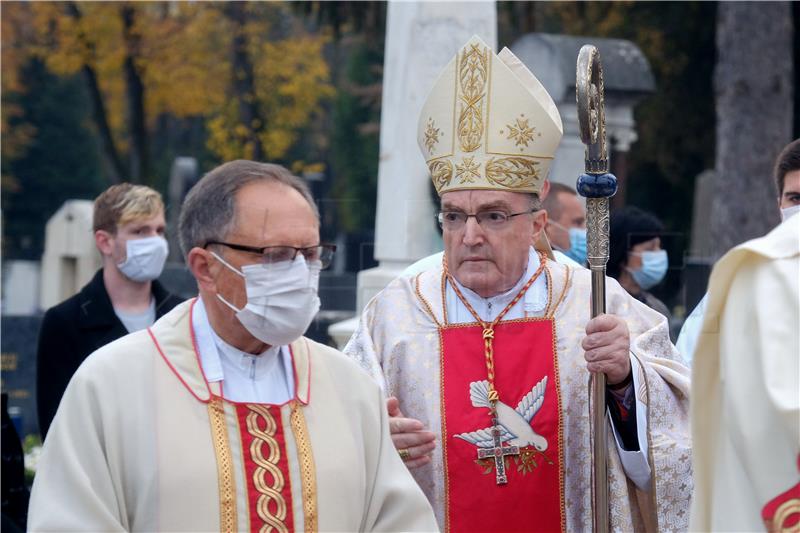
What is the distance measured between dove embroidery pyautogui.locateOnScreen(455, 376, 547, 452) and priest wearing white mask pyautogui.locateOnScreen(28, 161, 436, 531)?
87 cm

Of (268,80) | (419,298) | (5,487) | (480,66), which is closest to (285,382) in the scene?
(419,298)

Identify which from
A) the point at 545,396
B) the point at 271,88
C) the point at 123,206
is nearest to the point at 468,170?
the point at 545,396

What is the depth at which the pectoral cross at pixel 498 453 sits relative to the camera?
420cm

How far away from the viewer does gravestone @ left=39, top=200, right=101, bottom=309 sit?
14.3 m

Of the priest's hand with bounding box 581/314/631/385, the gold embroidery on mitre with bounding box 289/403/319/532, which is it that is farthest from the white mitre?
the gold embroidery on mitre with bounding box 289/403/319/532

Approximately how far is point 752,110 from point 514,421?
12.2 metres

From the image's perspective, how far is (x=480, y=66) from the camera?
14.9 feet

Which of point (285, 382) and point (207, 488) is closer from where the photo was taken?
point (207, 488)

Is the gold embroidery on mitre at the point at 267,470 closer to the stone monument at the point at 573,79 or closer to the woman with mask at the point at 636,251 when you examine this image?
the woman with mask at the point at 636,251

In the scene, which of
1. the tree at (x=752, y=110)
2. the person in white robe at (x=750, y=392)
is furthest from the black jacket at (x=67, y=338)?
the tree at (x=752, y=110)

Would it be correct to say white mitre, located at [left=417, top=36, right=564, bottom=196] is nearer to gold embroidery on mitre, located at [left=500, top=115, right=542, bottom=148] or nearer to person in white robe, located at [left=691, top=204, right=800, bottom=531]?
gold embroidery on mitre, located at [left=500, top=115, right=542, bottom=148]

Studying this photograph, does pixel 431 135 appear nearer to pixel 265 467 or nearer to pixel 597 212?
pixel 597 212

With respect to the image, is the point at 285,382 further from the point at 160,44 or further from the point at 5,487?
the point at 160,44

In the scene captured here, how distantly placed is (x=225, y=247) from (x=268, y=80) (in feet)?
77.1
